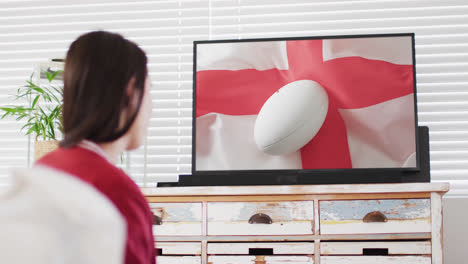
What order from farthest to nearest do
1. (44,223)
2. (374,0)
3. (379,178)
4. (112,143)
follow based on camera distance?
(374,0)
(379,178)
(112,143)
(44,223)

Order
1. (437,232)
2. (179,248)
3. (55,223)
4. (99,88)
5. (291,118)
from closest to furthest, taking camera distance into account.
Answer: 1. (55,223)
2. (99,88)
3. (437,232)
4. (179,248)
5. (291,118)

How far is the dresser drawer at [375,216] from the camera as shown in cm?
167

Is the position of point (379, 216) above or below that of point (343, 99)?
below

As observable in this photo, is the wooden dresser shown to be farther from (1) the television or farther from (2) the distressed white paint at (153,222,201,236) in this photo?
(1) the television

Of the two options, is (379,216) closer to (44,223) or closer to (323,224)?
(323,224)

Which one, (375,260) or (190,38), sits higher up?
(190,38)

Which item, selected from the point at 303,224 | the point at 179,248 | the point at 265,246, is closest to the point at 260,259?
the point at 265,246

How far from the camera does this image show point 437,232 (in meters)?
1.65

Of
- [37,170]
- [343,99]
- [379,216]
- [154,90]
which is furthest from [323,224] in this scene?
[37,170]

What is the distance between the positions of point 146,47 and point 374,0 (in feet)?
3.87

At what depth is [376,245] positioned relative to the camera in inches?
66.2

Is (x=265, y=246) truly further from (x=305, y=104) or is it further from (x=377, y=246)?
(x=305, y=104)

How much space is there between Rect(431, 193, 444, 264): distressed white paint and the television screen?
30cm

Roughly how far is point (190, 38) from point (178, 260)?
1173 mm
